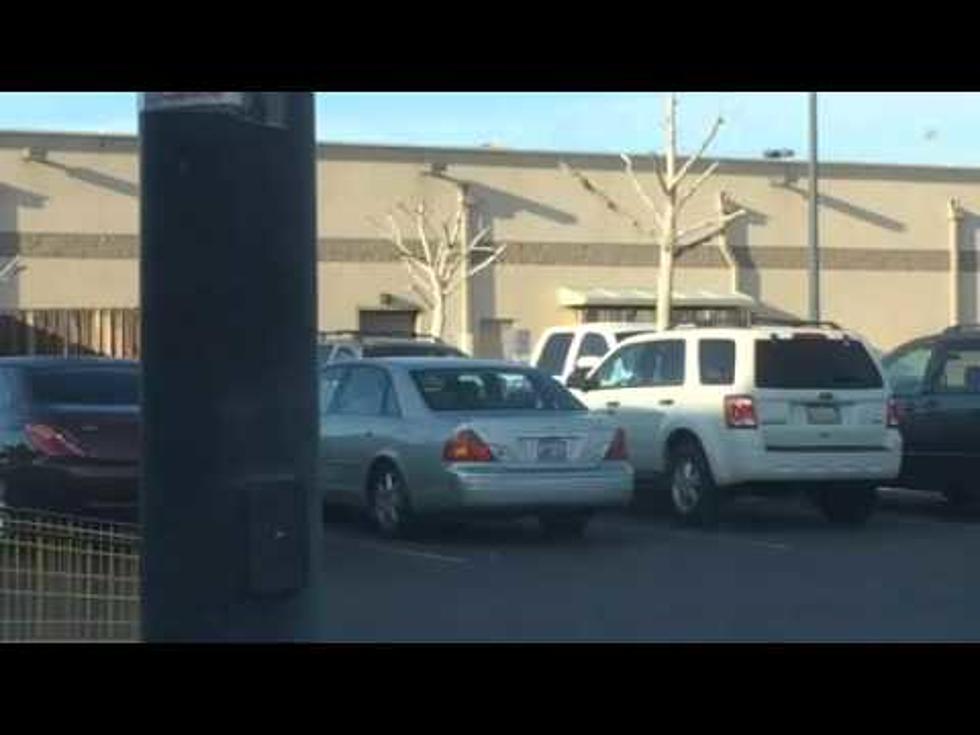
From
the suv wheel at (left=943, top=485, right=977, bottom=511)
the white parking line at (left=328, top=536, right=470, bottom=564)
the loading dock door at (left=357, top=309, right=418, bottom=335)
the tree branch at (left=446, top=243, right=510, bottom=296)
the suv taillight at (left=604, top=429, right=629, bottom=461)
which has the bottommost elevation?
the white parking line at (left=328, top=536, right=470, bottom=564)

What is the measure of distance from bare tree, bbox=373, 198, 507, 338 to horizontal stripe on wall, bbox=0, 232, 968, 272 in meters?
0.45

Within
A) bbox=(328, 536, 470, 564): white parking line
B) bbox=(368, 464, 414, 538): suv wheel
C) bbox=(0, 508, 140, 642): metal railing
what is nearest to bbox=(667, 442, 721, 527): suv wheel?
Result: bbox=(368, 464, 414, 538): suv wheel

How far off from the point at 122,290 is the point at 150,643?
39701 millimetres

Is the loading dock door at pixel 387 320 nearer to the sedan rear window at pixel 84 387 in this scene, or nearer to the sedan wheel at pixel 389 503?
the sedan wheel at pixel 389 503

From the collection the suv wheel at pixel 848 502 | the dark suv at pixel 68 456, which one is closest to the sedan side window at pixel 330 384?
the dark suv at pixel 68 456

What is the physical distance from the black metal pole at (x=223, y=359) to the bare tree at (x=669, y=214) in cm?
3363

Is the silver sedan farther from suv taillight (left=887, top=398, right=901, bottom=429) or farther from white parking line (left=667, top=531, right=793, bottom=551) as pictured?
suv taillight (left=887, top=398, right=901, bottom=429)

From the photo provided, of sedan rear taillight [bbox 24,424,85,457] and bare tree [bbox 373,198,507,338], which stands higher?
bare tree [bbox 373,198,507,338]

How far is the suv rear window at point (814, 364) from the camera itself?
1480 cm

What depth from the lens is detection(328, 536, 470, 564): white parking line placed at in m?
12.6

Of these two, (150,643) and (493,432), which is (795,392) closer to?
(493,432)

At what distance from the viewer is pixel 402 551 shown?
13.0 m

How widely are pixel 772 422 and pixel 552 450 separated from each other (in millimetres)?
2319
